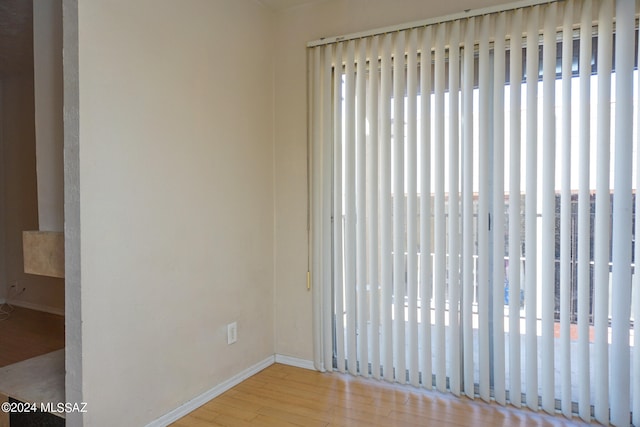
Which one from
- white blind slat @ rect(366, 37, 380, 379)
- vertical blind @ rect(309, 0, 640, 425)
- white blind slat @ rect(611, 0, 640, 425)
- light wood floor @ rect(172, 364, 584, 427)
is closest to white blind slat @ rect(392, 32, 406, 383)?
vertical blind @ rect(309, 0, 640, 425)

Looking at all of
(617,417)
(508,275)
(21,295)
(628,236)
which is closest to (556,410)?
(617,417)

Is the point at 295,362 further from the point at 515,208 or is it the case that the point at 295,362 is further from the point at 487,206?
the point at 515,208

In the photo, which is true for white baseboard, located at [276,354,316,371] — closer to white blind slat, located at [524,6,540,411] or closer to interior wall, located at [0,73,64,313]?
white blind slat, located at [524,6,540,411]

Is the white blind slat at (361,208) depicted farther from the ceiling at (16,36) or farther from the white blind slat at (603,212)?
the ceiling at (16,36)

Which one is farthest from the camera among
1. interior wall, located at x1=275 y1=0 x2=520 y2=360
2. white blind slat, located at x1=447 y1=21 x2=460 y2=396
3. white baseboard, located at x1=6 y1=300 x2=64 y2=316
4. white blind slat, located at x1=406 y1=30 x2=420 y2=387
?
white baseboard, located at x1=6 y1=300 x2=64 y2=316

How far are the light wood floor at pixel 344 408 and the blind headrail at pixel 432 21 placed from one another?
2.30 metres

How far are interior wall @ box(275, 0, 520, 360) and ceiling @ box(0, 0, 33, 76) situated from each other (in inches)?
75.4

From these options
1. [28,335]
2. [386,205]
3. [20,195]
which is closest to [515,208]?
[386,205]

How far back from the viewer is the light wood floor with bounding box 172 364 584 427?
82.9 inches

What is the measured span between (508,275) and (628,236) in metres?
0.61

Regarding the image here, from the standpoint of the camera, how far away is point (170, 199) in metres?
2.10

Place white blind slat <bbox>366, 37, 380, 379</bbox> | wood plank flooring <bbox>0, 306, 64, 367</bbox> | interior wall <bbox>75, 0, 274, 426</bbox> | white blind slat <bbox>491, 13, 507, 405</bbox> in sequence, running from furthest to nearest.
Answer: wood plank flooring <bbox>0, 306, 64, 367</bbox> → white blind slat <bbox>366, 37, 380, 379</bbox> → white blind slat <bbox>491, 13, 507, 405</bbox> → interior wall <bbox>75, 0, 274, 426</bbox>

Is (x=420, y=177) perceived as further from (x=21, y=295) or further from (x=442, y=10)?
(x=21, y=295)

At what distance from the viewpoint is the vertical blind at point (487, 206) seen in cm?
203
